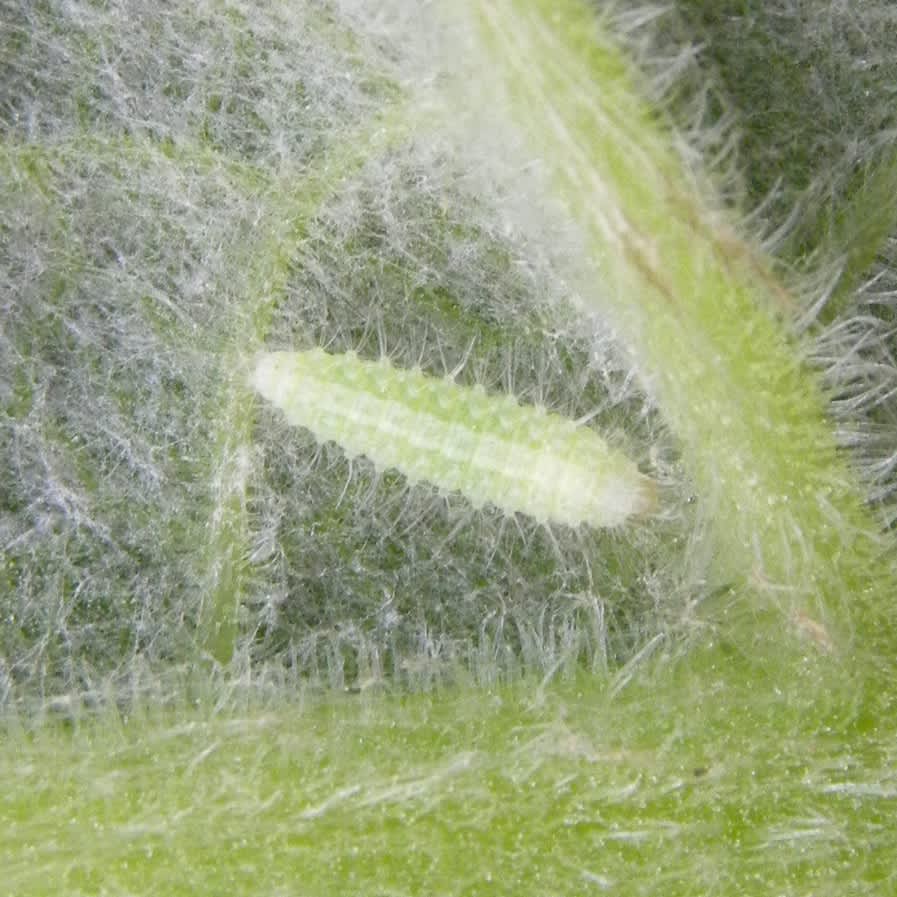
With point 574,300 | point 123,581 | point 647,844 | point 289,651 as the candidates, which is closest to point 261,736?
point 289,651

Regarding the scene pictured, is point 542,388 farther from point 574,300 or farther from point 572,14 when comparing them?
point 572,14

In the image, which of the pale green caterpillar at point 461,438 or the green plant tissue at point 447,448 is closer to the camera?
the green plant tissue at point 447,448

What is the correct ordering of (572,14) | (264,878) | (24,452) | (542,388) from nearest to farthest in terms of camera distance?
(264,878) → (572,14) → (542,388) → (24,452)

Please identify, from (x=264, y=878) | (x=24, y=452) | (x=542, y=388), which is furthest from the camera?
(x=24, y=452)

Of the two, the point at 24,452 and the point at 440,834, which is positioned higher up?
the point at 440,834
